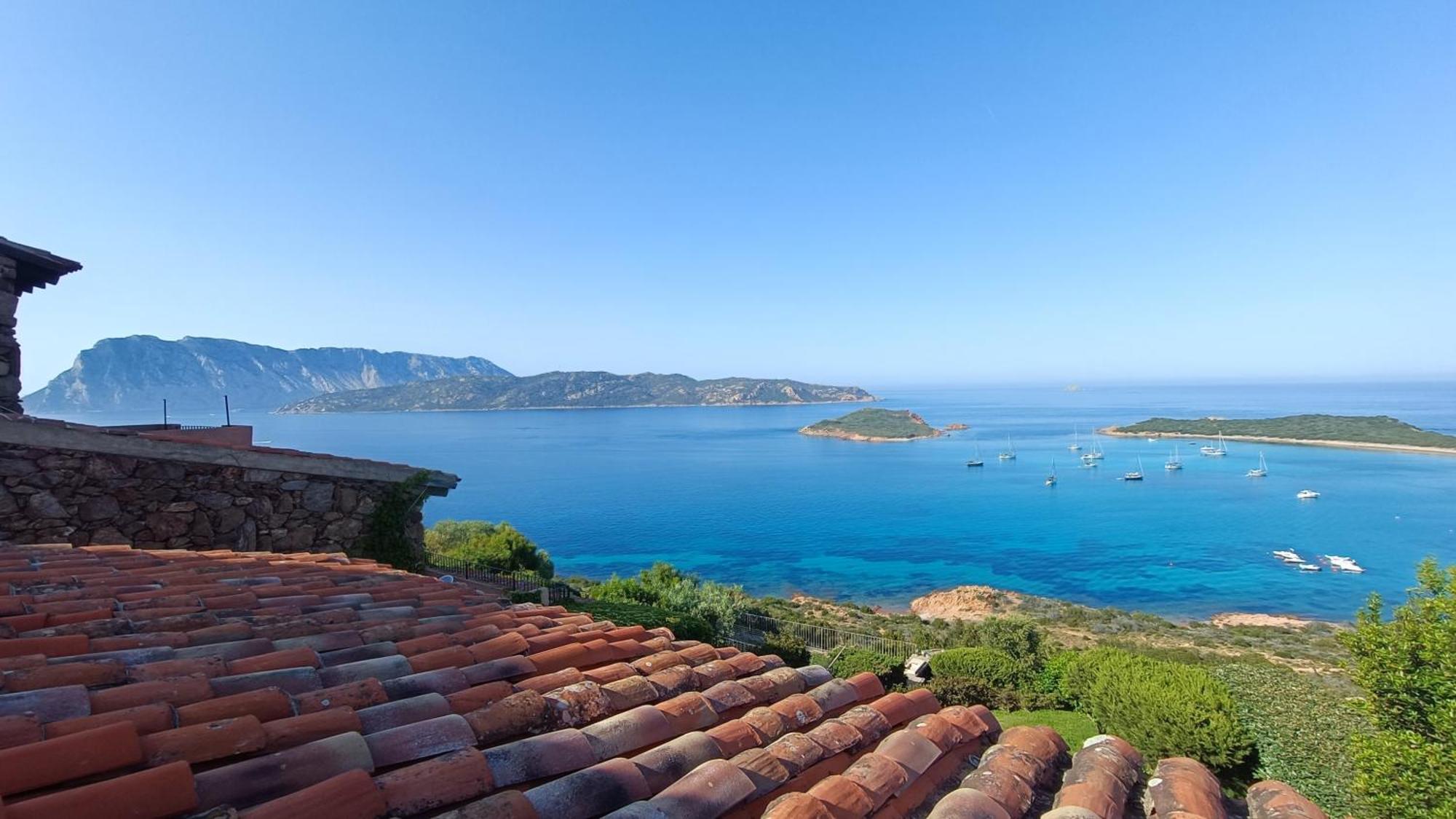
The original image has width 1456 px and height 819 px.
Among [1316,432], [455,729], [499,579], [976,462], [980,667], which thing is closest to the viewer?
[455,729]

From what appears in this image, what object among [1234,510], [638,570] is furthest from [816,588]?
[1234,510]

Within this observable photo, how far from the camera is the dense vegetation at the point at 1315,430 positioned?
92.8 meters

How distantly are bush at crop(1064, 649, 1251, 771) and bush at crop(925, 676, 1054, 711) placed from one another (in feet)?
7.21

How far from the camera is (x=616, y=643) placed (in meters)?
3.52

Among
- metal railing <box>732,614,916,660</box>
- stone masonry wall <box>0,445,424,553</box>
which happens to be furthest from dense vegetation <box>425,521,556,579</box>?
stone masonry wall <box>0,445,424,553</box>

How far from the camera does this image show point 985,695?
14.8m

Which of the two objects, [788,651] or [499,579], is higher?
[499,579]

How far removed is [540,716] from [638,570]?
140 ft

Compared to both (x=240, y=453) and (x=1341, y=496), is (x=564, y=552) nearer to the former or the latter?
(x=240, y=453)

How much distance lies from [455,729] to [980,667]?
53.0 ft

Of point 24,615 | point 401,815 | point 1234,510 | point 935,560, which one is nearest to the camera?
point 401,815

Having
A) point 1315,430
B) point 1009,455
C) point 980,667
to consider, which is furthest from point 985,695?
point 1315,430

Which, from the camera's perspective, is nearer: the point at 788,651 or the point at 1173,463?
the point at 788,651

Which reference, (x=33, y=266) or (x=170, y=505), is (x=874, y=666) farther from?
(x=33, y=266)
